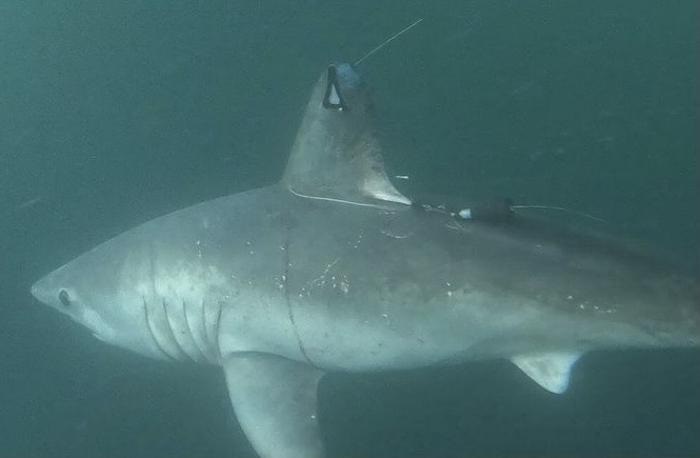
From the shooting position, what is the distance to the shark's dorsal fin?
5.56 m

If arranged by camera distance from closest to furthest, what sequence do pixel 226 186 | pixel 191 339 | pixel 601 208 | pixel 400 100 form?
pixel 191 339
pixel 601 208
pixel 226 186
pixel 400 100

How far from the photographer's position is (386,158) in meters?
10.6

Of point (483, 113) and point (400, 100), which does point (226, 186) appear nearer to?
point (400, 100)

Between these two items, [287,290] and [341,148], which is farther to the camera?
[341,148]

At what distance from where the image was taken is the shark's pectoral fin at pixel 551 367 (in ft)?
17.4

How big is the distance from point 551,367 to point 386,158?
584 cm

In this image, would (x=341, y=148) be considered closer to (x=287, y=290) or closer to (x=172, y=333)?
(x=287, y=290)

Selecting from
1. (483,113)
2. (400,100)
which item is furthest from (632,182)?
(400,100)

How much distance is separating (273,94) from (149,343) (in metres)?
7.25

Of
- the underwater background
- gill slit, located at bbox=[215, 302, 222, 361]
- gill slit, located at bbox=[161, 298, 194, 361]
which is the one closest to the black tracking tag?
the underwater background

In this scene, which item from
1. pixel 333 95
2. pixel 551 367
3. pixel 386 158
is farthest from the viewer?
pixel 386 158

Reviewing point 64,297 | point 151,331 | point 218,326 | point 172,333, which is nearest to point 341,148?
point 218,326

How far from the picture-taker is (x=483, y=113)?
38.1 ft

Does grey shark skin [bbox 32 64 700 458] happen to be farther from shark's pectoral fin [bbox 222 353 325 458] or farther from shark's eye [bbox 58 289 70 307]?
shark's eye [bbox 58 289 70 307]
